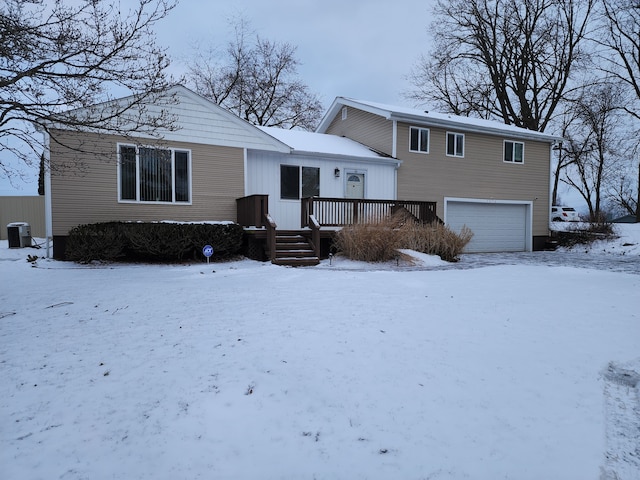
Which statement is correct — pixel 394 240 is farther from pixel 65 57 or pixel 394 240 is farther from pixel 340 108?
pixel 340 108

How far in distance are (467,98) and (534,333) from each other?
86.7ft

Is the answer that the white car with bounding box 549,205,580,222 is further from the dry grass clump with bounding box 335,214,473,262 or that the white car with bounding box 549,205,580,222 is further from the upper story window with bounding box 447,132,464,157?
the dry grass clump with bounding box 335,214,473,262

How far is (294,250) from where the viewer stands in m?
9.98

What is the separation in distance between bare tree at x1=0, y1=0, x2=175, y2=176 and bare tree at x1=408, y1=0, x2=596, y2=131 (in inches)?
953

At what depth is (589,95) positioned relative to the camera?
2362 cm

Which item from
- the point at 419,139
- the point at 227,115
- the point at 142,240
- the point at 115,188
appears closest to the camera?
the point at 142,240

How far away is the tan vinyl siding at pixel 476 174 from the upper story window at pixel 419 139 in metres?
0.18

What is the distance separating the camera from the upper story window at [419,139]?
14.5 meters

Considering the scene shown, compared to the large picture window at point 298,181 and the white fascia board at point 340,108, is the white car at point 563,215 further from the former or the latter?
the large picture window at point 298,181

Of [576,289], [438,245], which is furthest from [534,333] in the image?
[438,245]

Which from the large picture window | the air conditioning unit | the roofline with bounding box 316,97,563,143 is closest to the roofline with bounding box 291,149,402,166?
the large picture window

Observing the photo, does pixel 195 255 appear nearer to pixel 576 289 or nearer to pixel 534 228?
pixel 576 289

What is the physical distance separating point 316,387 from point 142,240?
7.27m

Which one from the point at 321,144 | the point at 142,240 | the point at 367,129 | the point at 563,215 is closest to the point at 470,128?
the point at 367,129
